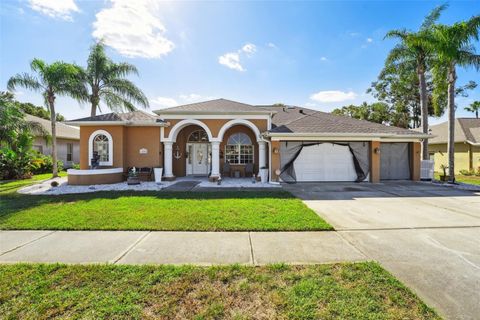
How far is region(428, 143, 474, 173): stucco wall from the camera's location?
741 inches

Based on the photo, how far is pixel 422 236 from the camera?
4.92 meters

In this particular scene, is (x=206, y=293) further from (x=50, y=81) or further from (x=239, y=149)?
(x=50, y=81)

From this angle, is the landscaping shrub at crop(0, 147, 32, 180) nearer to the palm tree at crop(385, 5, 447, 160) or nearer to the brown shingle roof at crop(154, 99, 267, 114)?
the brown shingle roof at crop(154, 99, 267, 114)

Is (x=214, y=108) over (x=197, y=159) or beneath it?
over

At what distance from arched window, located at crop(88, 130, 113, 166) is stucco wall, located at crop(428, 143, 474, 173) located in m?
29.4

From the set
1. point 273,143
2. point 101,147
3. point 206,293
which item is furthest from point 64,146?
point 206,293

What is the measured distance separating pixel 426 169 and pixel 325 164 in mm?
7240

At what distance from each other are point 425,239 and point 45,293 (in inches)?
283

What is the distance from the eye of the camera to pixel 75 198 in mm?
8562

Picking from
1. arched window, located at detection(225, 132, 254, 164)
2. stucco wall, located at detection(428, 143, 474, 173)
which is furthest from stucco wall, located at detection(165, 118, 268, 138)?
stucco wall, located at detection(428, 143, 474, 173)

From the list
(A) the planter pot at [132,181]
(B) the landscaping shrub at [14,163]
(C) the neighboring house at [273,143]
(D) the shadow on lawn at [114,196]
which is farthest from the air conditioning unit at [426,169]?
(B) the landscaping shrub at [14,163]

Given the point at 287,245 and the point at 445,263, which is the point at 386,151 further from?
the point at 287,245

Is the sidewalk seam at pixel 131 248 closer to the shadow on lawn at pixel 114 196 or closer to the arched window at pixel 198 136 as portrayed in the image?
the shadow on lawn at pixel 114 196

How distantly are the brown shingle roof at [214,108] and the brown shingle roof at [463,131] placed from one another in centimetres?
1776
